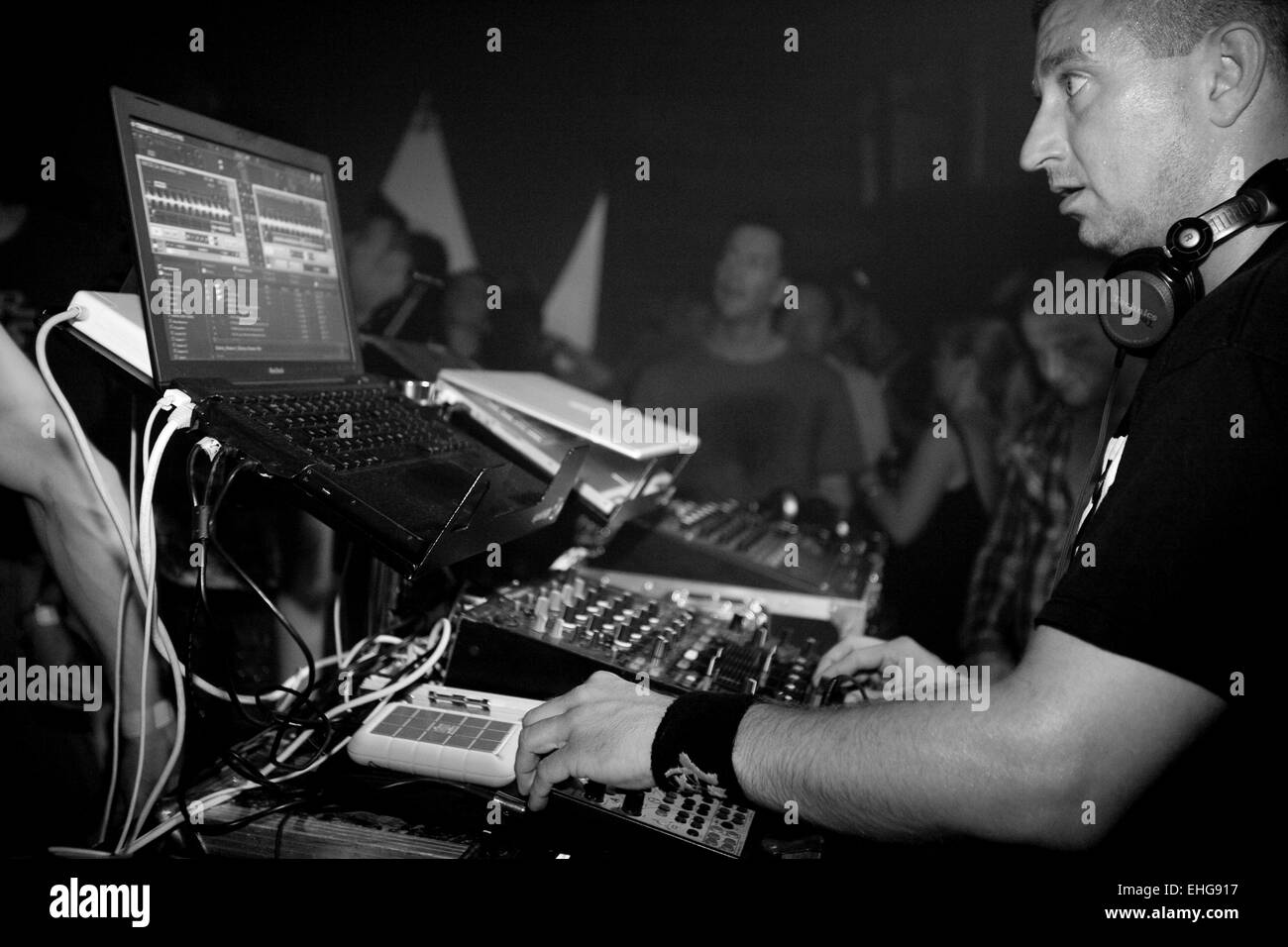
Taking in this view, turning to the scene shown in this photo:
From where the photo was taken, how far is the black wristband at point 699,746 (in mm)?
774

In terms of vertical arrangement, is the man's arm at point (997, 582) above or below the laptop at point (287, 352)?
below

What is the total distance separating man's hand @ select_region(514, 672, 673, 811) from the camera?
79 centimetres

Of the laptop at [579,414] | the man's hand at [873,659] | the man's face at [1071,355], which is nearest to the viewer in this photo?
the man's hand at [873,659]

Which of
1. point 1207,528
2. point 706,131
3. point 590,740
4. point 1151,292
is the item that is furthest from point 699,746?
point 706,131

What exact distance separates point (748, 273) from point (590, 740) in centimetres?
340

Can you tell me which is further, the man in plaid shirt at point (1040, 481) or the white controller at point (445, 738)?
the man in plaid shirt at point (1040, 481)

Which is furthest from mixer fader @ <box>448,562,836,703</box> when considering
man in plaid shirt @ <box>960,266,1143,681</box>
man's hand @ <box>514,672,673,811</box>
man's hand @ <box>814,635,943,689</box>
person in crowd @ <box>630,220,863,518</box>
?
person in crowd @ <box>630,220,863,518</box>

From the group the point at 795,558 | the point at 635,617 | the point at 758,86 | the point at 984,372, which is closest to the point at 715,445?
the point at 984,372

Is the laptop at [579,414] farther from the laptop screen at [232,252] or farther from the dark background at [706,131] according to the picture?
the dark background at [706,131]

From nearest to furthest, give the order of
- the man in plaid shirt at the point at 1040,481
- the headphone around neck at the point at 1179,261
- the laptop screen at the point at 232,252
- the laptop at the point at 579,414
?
the headphone around neck at the point at 1179,261 < the laptop screen at the point at 232,252 < the laptop at the point at 579,414 < the man in plaid shirt at the point at 1040,481

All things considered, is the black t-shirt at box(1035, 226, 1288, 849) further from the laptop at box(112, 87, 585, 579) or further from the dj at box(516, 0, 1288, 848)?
the laptop at box(112, 87, 585, 579)

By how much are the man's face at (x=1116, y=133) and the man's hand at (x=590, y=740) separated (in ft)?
2.54

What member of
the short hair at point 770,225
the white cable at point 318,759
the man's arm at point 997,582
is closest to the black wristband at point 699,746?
the white cable at point 318,759
